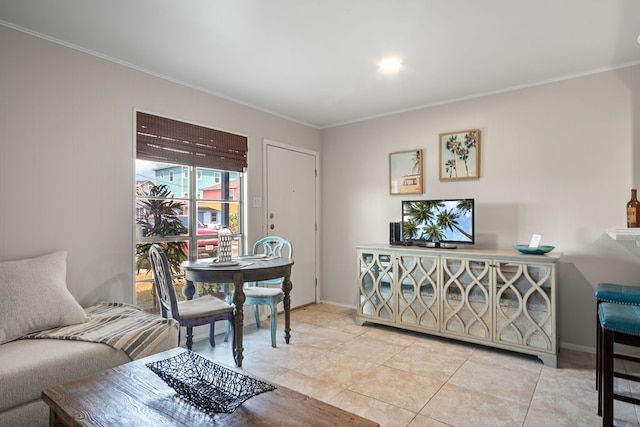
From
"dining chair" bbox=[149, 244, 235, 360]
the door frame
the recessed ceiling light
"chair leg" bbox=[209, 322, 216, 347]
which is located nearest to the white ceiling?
the recessed ceiling light

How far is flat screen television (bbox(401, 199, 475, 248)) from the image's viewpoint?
3.30 meters

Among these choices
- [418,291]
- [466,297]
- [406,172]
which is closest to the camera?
[466,297]

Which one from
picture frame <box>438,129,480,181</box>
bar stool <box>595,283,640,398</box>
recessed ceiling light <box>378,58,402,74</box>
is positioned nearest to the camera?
bar stool <box>595,283,640,398</box>

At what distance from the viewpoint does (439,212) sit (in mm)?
3443

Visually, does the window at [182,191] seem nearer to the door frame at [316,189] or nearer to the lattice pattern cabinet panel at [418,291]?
the door frame at [316,189]

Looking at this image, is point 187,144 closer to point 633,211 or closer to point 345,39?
point 345,39

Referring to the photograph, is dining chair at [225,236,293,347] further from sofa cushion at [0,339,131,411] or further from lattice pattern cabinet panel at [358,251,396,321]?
sofa cushion at [0,339,131,411]

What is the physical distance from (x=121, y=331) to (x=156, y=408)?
96cm

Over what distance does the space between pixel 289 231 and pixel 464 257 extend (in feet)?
6.60

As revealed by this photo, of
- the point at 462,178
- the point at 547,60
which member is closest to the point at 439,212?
the point at 462,178

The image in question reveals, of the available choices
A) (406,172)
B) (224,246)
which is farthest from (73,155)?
(406,172)

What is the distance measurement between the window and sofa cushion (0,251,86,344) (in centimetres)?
75

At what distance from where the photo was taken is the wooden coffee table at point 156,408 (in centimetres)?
116

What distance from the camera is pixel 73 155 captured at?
96.9 inches
